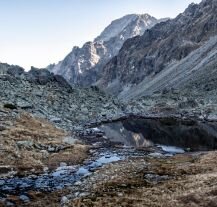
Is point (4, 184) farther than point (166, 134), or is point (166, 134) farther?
point (166, 134)

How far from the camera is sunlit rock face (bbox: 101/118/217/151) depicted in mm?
59281

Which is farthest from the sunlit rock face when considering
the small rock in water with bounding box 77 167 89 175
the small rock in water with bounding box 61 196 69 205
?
the small rock in water with bounding box 61 196 69 205

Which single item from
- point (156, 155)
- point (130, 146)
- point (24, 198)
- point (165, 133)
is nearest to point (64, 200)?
point (24, 198)

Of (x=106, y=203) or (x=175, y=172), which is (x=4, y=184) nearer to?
(x=106, y=203)

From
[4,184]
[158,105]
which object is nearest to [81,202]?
[4,184]

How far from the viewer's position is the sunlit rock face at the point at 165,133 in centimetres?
5928

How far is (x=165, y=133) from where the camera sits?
69.9 meters

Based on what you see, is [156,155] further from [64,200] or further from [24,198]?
[24,198]

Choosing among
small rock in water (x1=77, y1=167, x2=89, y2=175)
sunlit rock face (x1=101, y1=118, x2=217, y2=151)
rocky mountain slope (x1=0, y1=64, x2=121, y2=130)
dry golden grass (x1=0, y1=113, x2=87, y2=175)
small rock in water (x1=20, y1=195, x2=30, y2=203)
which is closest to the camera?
small rock in water (x1=20, y1=195, x2=30, y2=203)

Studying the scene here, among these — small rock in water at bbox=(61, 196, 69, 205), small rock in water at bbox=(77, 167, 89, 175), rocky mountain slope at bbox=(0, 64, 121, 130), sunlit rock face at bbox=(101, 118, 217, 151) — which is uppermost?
rocky mountain slope at bbox=(0, 64, 121, 130)

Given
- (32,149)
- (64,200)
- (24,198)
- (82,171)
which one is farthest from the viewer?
(32,149)

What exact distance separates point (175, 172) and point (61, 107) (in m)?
49.7

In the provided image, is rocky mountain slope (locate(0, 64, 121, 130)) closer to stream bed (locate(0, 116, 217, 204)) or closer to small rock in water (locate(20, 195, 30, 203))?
stream bed (locate(0, 116, 217, 204))

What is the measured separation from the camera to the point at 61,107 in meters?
81.7
